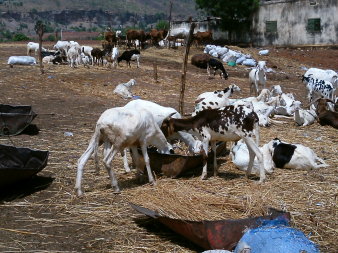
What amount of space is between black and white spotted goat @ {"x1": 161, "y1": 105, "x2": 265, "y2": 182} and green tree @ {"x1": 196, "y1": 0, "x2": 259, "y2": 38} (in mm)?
31614

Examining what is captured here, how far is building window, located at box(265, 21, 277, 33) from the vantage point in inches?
1529

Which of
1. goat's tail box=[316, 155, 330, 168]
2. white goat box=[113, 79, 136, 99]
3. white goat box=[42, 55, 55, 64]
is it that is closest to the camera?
goat's tail box=[316, 155, 330, 168]

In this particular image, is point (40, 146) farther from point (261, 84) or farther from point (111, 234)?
point (261, 84)

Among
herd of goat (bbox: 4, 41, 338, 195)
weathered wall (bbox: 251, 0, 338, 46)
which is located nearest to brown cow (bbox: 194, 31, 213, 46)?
weathered wall (bbox: 251, 0, 338, 46)

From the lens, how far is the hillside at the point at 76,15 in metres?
111

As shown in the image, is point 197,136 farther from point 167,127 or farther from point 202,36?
point 202,36

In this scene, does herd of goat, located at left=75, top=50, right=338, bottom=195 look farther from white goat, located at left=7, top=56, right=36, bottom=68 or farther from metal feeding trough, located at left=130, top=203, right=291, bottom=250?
white goat, located at left=7, top=56, right=36, bottom=68

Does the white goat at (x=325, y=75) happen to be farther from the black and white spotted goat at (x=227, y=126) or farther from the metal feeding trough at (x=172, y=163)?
the metal feeding trough at (x=172, y=163)

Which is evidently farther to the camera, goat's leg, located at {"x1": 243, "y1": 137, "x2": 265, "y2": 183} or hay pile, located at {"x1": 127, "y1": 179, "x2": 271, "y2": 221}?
goat's leg, located at {"x1": 243, "y1": 137, "x2": 265, "y2": 183}

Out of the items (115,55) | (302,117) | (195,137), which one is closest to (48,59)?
(115,55)

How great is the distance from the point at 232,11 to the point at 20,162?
33628mm

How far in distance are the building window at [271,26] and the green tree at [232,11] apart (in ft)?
5.29

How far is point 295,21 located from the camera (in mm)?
37812

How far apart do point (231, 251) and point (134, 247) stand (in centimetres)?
109
